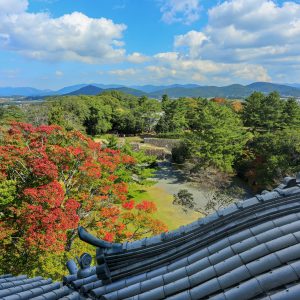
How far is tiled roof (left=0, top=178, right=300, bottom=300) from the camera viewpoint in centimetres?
340

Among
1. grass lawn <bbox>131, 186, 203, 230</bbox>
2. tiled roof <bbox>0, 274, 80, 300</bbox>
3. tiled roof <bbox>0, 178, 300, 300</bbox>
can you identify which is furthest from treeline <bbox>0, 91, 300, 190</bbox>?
→ tiled roof <bbox>0, 274, 80, 300</bbox>

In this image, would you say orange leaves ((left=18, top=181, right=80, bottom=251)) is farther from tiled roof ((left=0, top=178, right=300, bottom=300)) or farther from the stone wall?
the stone wall

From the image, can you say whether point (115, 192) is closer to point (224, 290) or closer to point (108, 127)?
point (224, 290)

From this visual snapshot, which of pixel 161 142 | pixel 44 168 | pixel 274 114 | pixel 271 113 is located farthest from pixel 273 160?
pixel 161 142

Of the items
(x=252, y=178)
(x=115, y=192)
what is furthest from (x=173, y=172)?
(x=115, y=192)

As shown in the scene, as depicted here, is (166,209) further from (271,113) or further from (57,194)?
(271,113)

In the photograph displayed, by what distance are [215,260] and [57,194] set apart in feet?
34.2

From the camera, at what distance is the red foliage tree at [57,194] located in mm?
12719

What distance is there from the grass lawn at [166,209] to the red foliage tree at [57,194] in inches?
279

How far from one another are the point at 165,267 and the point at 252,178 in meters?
27.5

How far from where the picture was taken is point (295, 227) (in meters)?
4.06

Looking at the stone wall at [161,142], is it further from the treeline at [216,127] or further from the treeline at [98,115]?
the treeline at [98,115]

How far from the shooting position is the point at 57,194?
13477mm

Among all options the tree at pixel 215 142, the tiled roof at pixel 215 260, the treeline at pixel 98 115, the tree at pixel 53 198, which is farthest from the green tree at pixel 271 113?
the tiled roof at pixel 215 260
